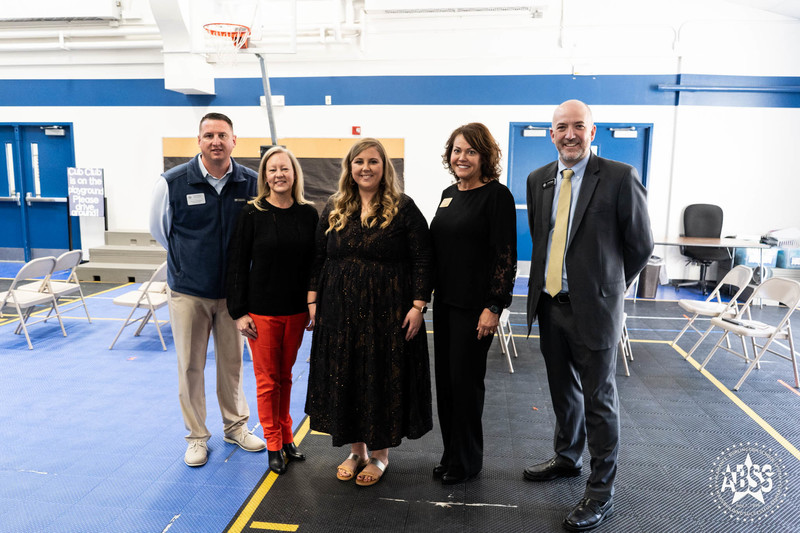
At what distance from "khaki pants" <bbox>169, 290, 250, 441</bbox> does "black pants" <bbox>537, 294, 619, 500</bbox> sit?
65.6 inches

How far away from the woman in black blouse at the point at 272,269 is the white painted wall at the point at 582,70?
589 cm

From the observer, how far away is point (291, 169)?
2.44 m

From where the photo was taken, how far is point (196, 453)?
2660 mm

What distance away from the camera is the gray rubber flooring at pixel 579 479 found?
222 cm

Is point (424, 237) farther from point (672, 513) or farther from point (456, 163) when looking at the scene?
point (672, 513)

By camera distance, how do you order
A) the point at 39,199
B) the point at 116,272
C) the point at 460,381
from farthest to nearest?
the point at 39,199 < the point at 116,272 < the point at 460,381

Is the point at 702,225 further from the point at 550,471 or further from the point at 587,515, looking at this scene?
the point at 587,515

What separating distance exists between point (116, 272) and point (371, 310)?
704cm

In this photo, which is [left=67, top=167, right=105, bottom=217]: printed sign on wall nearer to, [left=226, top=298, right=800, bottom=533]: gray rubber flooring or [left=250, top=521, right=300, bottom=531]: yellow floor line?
[left=226, top=298, right=800, bottom=533]: gray rubber flooring

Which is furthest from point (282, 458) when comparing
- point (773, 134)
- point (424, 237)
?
point (773, 134)

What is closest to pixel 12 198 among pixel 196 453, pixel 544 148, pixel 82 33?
pixel 82 33

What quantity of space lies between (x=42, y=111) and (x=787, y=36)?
1202cm

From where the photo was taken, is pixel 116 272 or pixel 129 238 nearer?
pixel 116 272

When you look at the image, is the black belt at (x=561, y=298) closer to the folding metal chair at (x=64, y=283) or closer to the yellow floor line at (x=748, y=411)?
the yellow floor line at (x=748, y=411)
